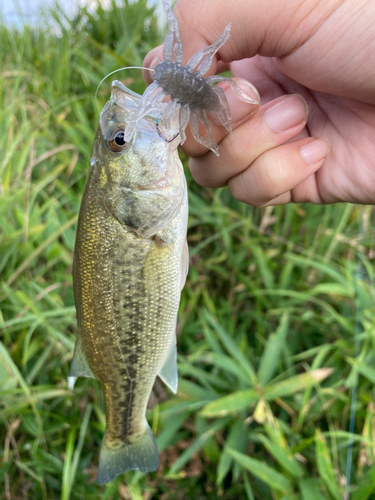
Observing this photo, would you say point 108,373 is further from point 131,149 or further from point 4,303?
point 4,303

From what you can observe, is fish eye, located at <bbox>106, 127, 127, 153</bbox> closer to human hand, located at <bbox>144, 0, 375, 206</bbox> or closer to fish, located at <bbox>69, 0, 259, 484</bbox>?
fish, located at <bbox>69, 0, 259, 484</bbox>

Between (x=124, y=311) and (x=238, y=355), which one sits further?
(x=238, y=355)

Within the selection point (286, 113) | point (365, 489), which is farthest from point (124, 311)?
point (365, 489)

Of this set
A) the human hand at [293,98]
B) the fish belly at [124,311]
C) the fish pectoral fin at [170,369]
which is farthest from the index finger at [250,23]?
the fish pectoral fin at [170,369]

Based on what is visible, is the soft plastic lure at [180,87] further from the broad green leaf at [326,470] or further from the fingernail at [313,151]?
the broad green leaf at [326,470]

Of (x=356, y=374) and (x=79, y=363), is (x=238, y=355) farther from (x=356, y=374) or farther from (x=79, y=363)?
(x=79, y=363)

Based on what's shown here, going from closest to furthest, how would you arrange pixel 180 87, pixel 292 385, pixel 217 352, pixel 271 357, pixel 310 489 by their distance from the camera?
pixel 180 87 → pixel 310 489 → pixel 292 385 → pixel 271 357 → pixel 217 352

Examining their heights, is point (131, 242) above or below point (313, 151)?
below
